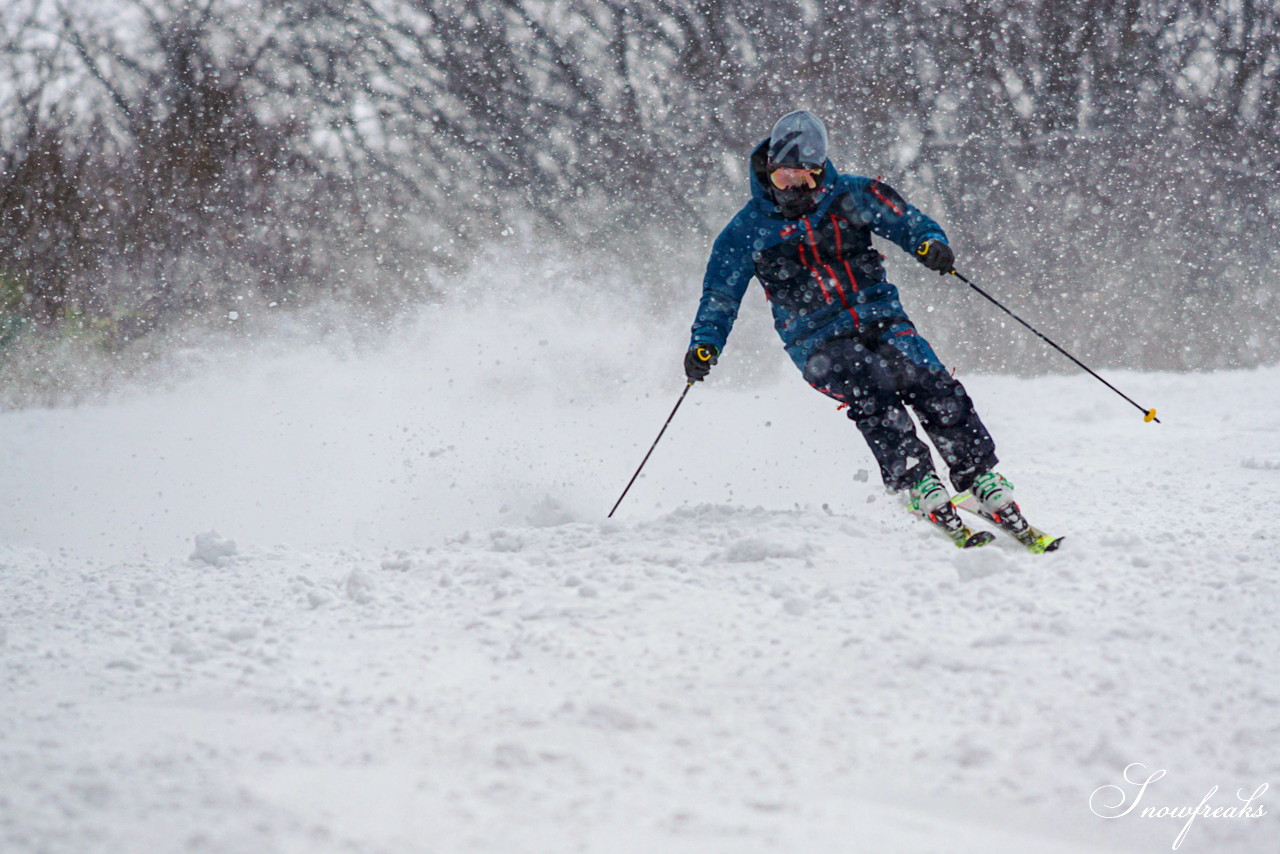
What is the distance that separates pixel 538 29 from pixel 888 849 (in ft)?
33.0

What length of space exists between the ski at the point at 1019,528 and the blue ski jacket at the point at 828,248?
2.87ft

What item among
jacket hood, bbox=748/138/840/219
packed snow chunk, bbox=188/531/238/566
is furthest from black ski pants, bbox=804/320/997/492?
packed snow chunk, bbox=188/531/238/566

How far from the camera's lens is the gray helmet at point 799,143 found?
3.66m

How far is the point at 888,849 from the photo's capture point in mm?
1604

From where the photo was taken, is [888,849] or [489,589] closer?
[888,849]

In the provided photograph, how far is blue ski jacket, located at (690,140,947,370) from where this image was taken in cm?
383

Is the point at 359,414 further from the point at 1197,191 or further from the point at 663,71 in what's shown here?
the point at 1197,191

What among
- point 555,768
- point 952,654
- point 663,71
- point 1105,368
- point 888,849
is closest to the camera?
point 888,849

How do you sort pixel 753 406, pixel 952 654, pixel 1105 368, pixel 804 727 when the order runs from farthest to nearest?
A: pixel 1105 368 < pixel 753 406 < pixel 952 654 < pixel 804 727

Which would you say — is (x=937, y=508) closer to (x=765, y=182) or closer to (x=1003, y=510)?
(x=1003, y=510)

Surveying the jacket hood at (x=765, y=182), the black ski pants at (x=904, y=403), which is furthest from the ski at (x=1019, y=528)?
the jacket hood at (x=765, y=182)

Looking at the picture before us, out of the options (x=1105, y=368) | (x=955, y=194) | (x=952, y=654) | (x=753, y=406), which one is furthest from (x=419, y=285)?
(x=952, y=654)

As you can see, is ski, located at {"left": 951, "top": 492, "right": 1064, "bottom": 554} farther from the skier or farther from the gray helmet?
the gray helmet

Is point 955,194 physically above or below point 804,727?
above
